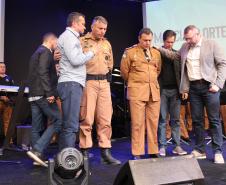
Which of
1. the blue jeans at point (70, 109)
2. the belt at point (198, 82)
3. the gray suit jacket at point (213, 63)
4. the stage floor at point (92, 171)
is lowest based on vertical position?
the stage floor at point (92, 171)

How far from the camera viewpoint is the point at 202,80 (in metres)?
3.48

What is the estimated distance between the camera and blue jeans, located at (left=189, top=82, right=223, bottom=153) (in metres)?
3.42

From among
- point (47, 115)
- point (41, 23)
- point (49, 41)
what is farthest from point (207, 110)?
point (41, 23)

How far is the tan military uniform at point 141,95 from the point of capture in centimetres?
352

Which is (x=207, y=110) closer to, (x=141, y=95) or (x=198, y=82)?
(x=198, y=82)

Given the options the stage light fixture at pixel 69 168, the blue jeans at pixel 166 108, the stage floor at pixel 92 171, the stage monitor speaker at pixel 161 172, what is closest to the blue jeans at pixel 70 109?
the stage floor at pixel 92 171

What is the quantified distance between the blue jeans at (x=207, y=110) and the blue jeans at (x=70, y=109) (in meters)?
1.23

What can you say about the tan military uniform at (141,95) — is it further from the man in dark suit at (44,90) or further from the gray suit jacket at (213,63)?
the man in dark suit at (44,90)

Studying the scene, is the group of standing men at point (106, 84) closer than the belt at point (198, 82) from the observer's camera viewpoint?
Yes

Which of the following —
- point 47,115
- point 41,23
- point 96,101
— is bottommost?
point 47,115

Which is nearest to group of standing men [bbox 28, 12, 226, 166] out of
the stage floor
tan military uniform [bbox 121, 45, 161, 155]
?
tan military uniform [bbox 121, 45, 161, 155]

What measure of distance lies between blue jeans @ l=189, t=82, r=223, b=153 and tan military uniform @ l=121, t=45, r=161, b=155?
393mm

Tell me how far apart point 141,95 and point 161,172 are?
2089mm

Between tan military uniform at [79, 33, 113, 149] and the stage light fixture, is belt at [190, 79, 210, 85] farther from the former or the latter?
the stage light fixture
